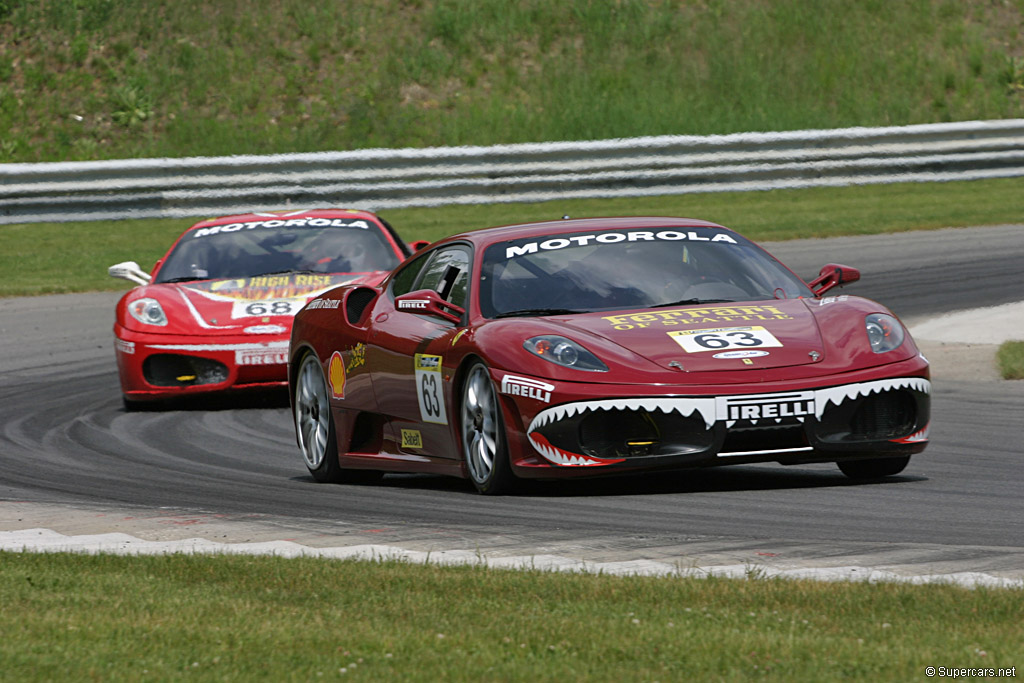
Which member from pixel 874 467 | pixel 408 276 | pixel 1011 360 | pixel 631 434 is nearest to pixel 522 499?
pixel 631 434

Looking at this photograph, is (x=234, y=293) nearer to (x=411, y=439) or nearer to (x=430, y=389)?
(x=411, y=439)

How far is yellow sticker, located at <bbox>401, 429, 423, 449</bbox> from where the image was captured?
8305 mm

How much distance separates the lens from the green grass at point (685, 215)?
19.7m

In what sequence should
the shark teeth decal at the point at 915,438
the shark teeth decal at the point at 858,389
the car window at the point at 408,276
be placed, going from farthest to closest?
the car window at the point at 408,276 → the shark teeth decal at the point at 915,438 → the shark teeth decal at the point at 858,389

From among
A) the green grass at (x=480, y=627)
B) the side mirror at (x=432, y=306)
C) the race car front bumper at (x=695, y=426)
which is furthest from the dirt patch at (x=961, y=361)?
the green grass at (x=480, y=627)

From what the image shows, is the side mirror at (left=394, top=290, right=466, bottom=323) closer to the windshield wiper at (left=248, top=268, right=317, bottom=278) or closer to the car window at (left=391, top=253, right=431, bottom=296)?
the car window at (left=391, top=253, right=431, bottom=296)

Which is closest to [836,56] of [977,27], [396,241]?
[977,27]

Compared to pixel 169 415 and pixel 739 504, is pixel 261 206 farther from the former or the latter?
pixel 739 504

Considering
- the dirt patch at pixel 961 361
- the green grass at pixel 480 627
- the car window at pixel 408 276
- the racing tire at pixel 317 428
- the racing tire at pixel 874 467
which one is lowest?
the dirt patch at pixel 961 361

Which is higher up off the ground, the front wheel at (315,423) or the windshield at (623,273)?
the windshield at (623,273)

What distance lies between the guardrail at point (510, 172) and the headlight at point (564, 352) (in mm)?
13355

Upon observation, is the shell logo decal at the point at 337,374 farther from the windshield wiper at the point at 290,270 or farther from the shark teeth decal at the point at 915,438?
the windshield wiper at the point at 290,270

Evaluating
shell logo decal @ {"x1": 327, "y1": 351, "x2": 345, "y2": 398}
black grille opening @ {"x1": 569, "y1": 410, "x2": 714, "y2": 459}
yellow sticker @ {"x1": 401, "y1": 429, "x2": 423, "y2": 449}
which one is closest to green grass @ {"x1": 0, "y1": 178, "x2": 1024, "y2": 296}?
shell logo decal @ {"x1": 327, "y1": 351, "x2": 345, "y2": 398}

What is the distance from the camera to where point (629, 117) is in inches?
972
